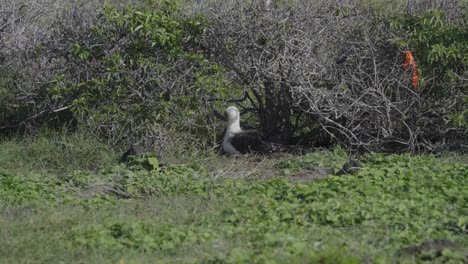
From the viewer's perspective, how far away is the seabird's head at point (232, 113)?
1133 centimetres

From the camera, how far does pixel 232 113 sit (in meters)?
11.3

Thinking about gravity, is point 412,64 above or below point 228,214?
above

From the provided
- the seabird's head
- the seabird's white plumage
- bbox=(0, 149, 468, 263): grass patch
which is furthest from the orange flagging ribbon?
the seabird's head

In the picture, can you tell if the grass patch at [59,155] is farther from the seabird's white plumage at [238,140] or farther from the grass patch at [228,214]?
the seabird's white plumage at [238,140]

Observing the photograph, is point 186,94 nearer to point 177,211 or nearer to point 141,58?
point 141,58

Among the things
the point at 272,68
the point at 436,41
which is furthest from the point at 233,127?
the point at 436,41

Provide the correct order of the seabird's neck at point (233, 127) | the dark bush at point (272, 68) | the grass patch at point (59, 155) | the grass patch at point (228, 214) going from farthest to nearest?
1. the seabird's neck at point (233, 127)
2. the dark bush at point (272, 68)
3. the grass patch at point (59, 155)
4. the grass patch at point (228, 214)

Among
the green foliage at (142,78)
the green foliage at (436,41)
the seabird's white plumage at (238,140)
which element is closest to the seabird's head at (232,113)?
the seabird's white plumage at (238,140)

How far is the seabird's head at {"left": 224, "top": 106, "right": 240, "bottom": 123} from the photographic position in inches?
446

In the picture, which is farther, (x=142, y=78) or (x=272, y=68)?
(x=142, y=78)

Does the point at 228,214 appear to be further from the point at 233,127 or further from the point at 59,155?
the point at 59,155

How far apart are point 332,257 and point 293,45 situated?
5.62 metres

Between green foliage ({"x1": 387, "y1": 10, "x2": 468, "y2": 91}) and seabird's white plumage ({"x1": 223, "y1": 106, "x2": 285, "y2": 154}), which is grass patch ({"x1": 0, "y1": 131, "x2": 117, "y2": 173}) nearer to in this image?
seabird's white plumage ({"x1": 223, "y1": 106, "x2": 285, "y2": 154})

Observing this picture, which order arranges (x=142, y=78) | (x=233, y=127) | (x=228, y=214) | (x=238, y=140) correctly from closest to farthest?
(x=228, y=214) < (x=142, y=78) < (x=238, y=140) < (x=233, y=127)
